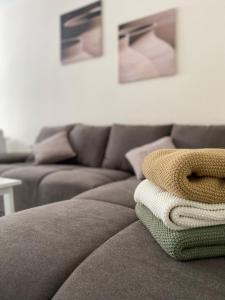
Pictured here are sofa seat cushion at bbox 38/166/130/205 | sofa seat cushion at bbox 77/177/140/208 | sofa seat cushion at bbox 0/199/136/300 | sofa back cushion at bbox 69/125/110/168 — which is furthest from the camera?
sofa back cushion at bbox 69/125/110/168

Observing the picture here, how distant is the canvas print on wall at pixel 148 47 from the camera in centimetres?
247

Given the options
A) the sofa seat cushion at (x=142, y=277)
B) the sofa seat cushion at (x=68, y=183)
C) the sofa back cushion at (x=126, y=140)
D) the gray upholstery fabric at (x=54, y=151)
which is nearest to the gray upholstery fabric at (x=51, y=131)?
the gray upholstery fabric at (x=54, y=151)

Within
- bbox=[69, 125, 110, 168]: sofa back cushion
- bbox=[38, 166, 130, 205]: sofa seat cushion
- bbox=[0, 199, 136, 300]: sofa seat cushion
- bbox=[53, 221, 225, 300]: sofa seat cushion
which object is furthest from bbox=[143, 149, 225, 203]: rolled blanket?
bbox=[69, 125, 110, 168]: sofa back cushion

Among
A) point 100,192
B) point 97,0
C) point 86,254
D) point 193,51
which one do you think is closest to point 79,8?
point 97,0

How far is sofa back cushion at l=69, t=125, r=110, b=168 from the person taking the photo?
8.46 ft

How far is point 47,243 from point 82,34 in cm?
268

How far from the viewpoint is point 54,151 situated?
2.70 meters

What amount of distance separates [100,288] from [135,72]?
232cm

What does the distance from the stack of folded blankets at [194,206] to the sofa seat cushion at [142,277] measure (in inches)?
1.4

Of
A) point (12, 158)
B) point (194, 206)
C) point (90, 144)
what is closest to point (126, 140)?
point (90, 144)

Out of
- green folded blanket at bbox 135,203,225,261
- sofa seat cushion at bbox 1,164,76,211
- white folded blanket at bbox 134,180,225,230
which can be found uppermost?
white folded blanket at bbox 134,180,225,230

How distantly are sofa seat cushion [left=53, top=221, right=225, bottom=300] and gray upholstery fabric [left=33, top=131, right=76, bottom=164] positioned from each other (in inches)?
78.5

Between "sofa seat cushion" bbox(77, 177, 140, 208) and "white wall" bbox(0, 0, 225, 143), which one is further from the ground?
"white wall" bbox(0, 0, 225, 143)

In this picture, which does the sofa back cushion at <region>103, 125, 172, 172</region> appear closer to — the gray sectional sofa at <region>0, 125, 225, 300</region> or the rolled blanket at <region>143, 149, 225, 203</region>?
the gray sectional sofa at <region>0, 125, 225, 300</region>
